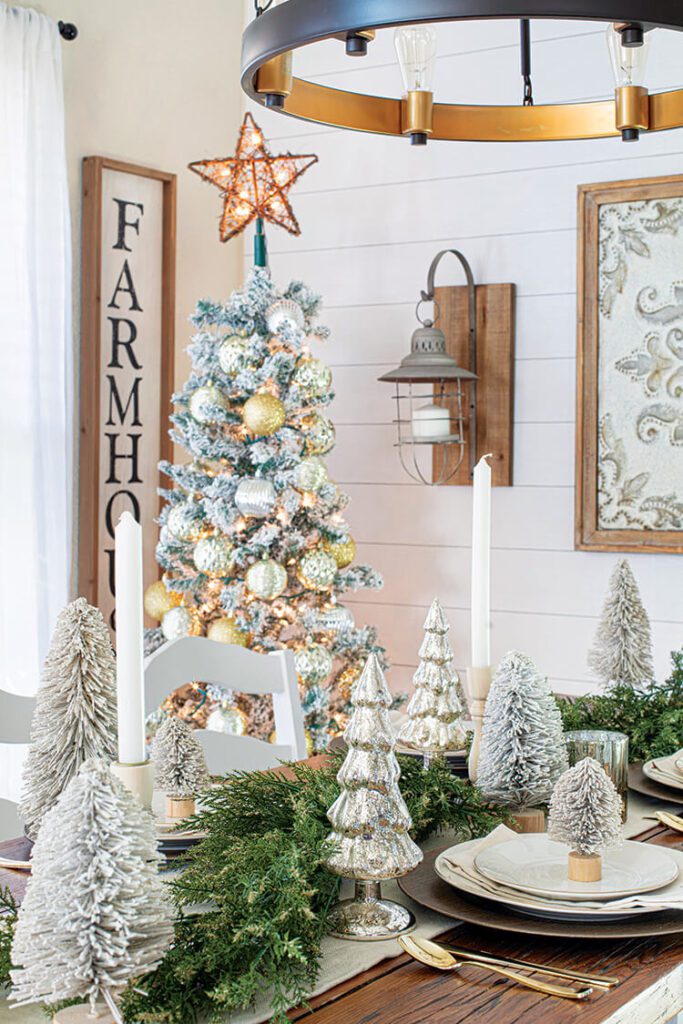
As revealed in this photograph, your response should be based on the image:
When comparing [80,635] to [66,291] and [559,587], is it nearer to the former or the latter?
[66,291]

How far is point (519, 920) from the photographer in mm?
1115

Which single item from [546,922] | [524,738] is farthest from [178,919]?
[524,738]

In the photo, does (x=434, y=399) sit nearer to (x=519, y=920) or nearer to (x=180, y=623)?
(x=180, y=623)

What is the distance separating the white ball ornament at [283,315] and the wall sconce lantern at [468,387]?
34 centimetres

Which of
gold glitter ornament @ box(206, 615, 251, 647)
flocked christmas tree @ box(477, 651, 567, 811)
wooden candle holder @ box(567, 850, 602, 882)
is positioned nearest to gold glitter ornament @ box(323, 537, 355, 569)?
gold glitter ornament @ box(206, 615, 251, 647)

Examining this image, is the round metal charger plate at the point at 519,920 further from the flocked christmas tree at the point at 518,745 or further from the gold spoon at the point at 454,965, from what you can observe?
the flocked christmas tree at the point at 518,745

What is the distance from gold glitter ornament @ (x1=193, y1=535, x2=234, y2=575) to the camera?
3059mm

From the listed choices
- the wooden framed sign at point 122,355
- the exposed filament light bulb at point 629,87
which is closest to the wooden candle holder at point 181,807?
the exposed filament light bulb at point 629,87

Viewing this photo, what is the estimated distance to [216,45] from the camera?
3.79 meters

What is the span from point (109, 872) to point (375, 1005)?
0.87 feet

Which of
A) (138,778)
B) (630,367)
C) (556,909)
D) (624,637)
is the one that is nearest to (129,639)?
(138,778)

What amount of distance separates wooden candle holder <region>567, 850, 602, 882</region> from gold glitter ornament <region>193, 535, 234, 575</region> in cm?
197

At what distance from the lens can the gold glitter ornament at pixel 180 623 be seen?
3.08m

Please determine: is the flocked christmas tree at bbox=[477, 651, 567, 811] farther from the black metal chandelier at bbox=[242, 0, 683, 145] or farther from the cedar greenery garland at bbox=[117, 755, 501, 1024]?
the black metal chandelier at bbox=[242, 0, 683, 145]
